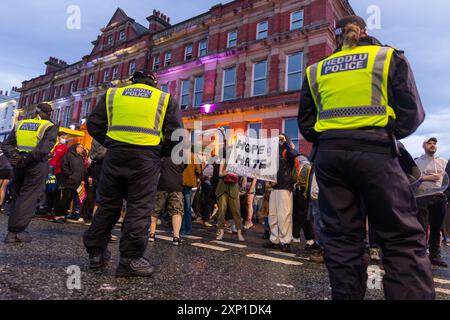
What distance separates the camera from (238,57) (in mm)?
19625

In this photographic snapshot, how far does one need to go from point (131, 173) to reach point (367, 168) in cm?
197

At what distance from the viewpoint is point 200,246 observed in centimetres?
494

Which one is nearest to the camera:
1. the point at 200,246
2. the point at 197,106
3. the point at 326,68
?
the point at 326,68

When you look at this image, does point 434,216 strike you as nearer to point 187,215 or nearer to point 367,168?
point 187,215

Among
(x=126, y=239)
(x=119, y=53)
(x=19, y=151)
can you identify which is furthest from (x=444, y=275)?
(x=119, y=53)

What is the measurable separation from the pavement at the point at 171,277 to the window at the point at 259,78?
1500cm

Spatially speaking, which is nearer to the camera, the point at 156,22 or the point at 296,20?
Answer: the point at 296,20

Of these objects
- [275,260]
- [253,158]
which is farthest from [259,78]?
[275,260]

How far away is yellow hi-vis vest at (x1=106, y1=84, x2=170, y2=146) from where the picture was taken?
295cm

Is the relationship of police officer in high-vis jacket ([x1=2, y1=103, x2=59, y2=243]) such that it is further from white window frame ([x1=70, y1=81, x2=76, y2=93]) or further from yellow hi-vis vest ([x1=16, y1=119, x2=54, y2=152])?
white window frame ([x1=70, y1=81, x2=76, y2=93])

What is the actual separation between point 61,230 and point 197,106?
1626 centimetres

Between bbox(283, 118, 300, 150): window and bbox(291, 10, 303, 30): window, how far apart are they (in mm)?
5500

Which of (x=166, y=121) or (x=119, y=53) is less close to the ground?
(x=119, y=53)
